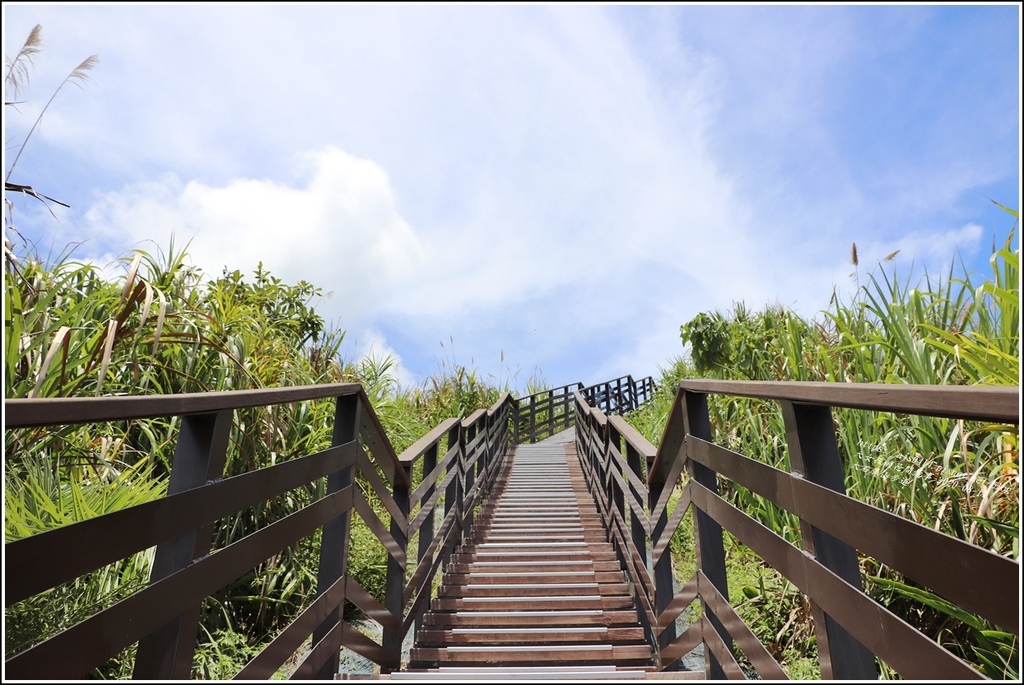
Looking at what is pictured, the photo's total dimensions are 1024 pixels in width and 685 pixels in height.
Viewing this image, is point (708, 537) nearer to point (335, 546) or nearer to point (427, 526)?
point (335, 546)

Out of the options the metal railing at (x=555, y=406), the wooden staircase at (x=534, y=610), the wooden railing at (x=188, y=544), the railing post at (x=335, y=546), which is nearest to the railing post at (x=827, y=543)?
the wooden staircase at (x=534, y=610)

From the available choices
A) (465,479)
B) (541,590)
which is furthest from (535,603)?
(465,479)

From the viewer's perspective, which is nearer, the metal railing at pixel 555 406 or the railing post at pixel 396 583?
the railing post at pixel 396 583

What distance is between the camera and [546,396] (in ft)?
46.6

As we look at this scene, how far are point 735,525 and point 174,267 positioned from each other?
12.4 ft

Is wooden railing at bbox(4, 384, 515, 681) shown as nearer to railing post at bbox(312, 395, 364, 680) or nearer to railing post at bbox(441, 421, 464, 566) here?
railing post at bbox(312, 395, 364, 680)

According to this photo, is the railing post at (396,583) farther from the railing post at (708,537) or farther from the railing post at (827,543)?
the railing post at (827,543)

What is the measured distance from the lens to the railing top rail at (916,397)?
0.72 metres

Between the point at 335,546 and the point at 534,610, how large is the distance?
5.18 ft

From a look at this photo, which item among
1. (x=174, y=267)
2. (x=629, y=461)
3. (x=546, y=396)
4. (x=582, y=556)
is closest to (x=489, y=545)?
(x=582, y=556)

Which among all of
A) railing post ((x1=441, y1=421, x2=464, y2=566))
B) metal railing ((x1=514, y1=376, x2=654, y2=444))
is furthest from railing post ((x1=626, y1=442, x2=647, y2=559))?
metal railing ((x1=514, y1=376, x2=654, y2=444))

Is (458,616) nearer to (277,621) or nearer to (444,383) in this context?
(277,621)

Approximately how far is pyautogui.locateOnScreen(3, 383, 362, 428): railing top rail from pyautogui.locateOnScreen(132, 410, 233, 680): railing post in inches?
1.8

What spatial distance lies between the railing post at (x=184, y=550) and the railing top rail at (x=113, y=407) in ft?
0.15
